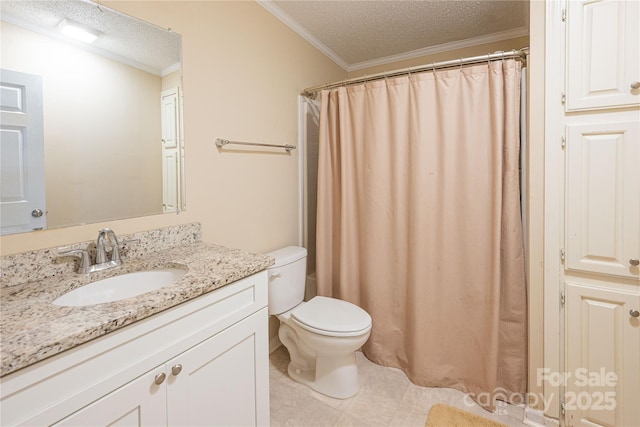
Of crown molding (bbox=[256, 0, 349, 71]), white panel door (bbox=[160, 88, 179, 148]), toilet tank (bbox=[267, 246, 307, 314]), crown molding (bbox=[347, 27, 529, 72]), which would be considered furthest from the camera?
crown molding (bbox=[347, 27, 529, 72])

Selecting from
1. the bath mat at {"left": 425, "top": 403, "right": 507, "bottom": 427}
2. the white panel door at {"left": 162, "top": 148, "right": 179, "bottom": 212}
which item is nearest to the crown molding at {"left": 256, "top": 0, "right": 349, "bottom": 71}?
the white panel door at {"left": 162, "top": 148, "right": 179, "bottom": 212}

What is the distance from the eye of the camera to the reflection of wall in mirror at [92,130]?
107 cm

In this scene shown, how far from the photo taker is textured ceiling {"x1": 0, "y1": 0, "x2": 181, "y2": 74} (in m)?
1.03

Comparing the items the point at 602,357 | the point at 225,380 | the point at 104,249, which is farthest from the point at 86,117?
the point at 602,357

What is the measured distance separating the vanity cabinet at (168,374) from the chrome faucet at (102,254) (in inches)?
17.7

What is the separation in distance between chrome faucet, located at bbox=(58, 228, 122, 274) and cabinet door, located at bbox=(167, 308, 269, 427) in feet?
1.64

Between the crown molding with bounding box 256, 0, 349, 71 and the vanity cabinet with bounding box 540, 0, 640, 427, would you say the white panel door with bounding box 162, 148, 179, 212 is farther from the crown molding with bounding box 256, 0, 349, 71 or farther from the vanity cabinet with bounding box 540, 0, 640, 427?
the vanity cabinet with bounding box 540, 0, 640, 427

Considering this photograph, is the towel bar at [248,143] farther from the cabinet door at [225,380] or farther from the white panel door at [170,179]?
the cabinet door at [225,380]

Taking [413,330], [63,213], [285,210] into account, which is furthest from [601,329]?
[63,213]

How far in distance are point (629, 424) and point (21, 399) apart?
7.05 feet

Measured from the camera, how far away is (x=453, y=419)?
5.11 ft

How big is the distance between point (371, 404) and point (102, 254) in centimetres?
150

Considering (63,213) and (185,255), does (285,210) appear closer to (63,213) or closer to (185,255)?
(185,255)

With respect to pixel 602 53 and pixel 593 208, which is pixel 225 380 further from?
pixel 602 53
